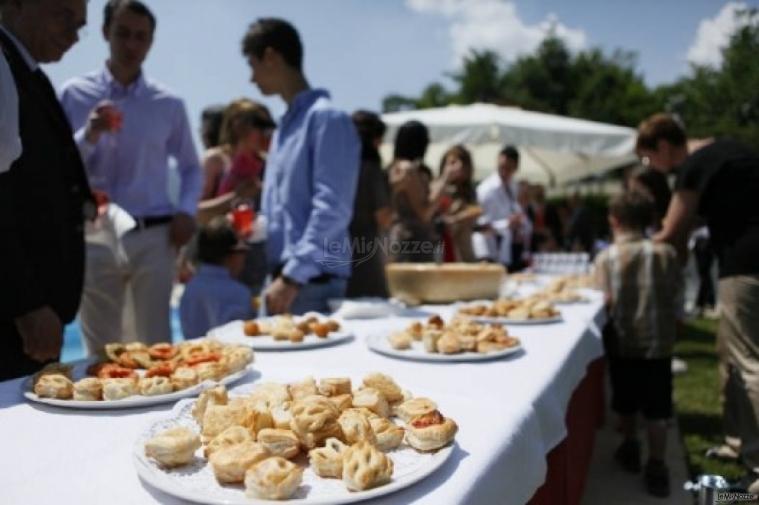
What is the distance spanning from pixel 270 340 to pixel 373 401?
2.46ft

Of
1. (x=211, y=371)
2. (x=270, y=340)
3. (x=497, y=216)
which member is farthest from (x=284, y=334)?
(x=497, y=216)

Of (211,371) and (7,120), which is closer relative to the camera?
(211,371)

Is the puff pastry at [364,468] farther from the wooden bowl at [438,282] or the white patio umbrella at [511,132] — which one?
the white patio umbrella at [511,132]

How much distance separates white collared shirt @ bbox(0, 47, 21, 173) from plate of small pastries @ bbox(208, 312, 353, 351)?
64 cm

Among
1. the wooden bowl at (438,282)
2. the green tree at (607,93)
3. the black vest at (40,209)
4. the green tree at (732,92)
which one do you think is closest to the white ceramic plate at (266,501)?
the black vest at (40,209)

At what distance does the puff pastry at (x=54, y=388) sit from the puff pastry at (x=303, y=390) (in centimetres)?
40

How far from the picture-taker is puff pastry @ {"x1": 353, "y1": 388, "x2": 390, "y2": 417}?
104cm

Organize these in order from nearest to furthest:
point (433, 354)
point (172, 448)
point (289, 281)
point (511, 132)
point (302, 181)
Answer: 1. point (172, 448)
2. point (433, 354)
3. point (289, 281)
4. point (302, 181)
5. point (511, 132)

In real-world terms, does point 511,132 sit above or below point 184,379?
above

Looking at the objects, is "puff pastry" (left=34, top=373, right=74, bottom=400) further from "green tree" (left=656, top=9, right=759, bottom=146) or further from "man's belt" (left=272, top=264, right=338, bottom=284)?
"green tree" (left=656, top=9, right=759, bottom=146)

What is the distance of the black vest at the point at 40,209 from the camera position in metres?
1.57

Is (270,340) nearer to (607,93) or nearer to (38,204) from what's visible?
(38,204)

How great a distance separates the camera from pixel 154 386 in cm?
116

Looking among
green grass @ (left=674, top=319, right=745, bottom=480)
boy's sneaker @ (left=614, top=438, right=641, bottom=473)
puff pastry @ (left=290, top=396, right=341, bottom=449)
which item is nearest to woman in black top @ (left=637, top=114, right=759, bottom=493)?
green grass @ (left=674, top=319, right=745, bottom=480)
